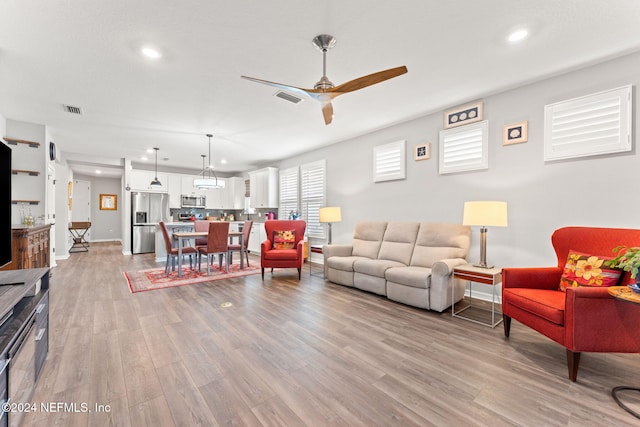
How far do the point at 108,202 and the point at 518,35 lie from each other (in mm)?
12803

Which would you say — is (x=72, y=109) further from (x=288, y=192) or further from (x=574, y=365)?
(x=574, y=365)

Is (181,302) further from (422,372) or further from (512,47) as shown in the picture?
(512,47)

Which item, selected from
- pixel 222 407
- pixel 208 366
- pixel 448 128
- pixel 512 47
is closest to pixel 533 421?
pixel 222 407

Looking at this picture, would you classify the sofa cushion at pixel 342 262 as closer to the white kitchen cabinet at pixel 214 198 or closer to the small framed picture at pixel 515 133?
the small framed picture at pixel 515 133

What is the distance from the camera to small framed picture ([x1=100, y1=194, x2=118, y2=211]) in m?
10.4

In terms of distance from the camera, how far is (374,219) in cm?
498

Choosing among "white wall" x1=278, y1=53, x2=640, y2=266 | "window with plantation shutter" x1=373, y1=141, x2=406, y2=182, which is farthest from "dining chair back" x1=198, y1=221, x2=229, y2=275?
"window with plantation shutter" x1=373, y1=141, x2=406, y2=182

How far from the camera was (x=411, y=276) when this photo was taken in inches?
129

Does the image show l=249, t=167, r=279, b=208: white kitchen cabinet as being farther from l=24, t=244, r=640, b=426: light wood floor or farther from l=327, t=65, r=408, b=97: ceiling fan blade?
l=327, t=65, r=408, b=97: ceiling fan blade

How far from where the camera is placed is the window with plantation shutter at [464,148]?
11.8 feet

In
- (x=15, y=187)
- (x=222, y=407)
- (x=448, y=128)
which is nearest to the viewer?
(x=222, y=407)

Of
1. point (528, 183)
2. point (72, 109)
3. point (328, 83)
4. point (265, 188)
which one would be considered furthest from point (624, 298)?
point (265, 188)

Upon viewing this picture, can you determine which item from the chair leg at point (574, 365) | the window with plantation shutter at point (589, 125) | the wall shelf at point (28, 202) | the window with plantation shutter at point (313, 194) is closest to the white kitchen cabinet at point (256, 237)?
the window with plantation shutter at point (313, 194)

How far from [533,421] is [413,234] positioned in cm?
266
